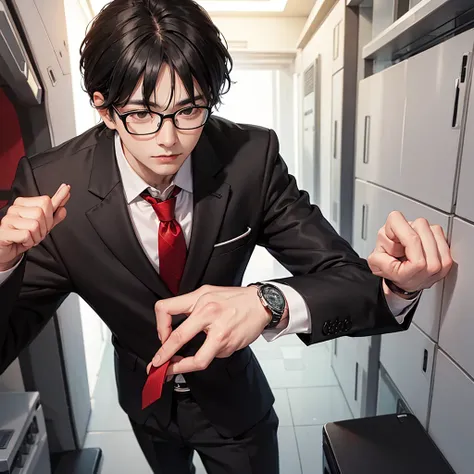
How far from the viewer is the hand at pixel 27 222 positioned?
26.9 inches

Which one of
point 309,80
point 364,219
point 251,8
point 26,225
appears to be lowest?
point 364,219

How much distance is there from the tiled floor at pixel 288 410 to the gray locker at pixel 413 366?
700 millimetres

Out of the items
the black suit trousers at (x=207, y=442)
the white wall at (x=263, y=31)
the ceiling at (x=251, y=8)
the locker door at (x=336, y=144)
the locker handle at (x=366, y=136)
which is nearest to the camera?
the black suit trousers at (x=207, y=442)

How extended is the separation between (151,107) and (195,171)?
8.2 inches

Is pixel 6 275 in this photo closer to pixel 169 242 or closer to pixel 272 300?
pixel 169 242

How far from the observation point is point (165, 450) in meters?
1.20

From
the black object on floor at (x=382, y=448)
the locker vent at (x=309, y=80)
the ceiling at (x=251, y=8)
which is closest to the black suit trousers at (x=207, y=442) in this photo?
the black object on floor at (x=382, y=448)

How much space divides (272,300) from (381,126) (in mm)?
1099

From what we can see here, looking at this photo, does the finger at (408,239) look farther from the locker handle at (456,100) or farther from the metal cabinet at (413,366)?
the metal cabinet at (413,366)

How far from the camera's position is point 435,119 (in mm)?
1131

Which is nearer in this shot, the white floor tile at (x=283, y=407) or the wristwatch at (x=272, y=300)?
the wristwatch at (x=272, y=300)

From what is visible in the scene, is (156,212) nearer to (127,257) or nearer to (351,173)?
(127,257)

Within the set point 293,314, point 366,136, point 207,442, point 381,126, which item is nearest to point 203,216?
point 293,314

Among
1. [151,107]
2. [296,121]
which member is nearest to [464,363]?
[151,107]
